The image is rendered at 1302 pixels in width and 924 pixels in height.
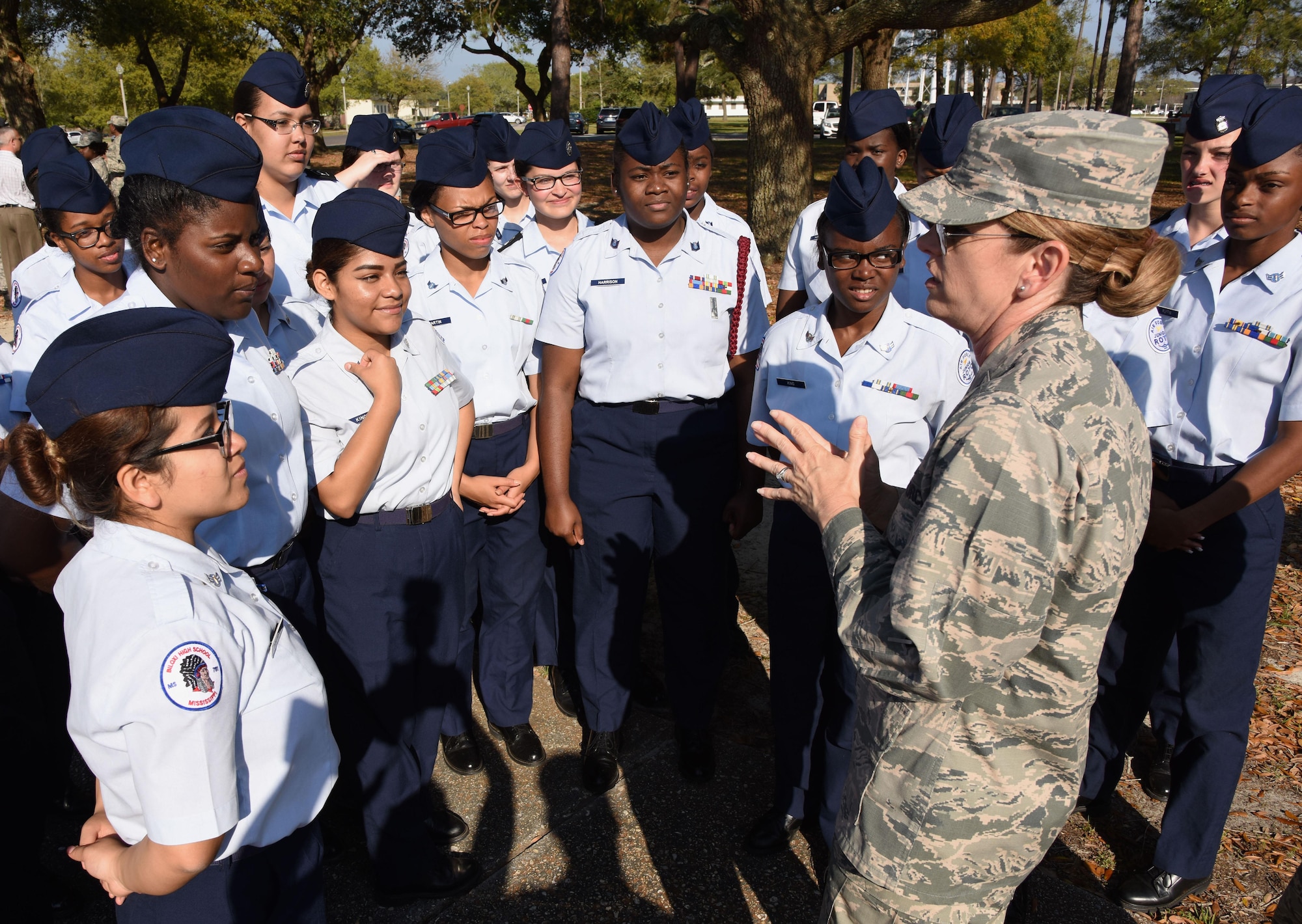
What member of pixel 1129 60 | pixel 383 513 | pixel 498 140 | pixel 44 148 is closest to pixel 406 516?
pixel 383 513

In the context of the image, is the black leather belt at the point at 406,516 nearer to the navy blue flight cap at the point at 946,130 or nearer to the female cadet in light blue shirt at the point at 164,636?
the female cadet in light blue shirt at the point at 164,636

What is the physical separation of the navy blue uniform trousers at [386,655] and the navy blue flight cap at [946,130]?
2.87 metres

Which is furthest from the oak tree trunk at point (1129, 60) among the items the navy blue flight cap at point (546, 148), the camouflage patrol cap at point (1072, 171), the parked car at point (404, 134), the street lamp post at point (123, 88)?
the street lamp post at point (123, 88)

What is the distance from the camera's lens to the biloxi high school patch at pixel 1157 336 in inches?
114

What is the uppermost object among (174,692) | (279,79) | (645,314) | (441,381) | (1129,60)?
(1129,60)

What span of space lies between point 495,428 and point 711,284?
101 centimetres

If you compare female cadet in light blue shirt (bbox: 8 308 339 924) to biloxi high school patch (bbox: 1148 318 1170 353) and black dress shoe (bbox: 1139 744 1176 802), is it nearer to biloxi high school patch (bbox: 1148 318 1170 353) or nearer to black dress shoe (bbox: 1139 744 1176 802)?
biloxi high school patch (bbox: 1148 318 1170 353)

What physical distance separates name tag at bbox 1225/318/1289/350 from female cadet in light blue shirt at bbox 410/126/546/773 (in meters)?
2.48

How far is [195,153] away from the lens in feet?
7.19

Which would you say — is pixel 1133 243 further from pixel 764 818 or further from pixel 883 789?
pixel 764 818

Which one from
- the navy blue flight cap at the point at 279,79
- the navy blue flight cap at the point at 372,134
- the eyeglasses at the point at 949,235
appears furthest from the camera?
the navy blue flight cap at the point at 372,134

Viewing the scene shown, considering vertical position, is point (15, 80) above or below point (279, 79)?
above

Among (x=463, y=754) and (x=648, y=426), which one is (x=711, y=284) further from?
(x=463, y=754)

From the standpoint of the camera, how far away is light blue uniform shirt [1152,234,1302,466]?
8.76 ft
